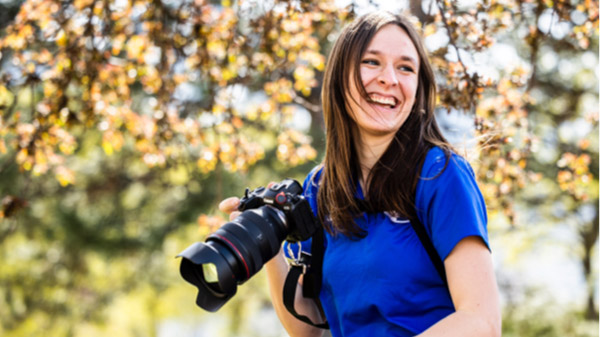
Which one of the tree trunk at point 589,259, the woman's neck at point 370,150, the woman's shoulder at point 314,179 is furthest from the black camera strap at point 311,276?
the tree trunk at point 589,259

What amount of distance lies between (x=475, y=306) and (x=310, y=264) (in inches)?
24.6

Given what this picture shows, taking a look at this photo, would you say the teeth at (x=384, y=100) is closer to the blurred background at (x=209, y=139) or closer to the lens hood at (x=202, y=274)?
the blurred background at (x=209, y=139)

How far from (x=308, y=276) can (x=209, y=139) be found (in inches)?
245

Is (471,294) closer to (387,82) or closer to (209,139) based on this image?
(387,82)

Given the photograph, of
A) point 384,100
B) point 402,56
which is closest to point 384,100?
point 384,100

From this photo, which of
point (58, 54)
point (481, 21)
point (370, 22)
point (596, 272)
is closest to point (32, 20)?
point (58, 54)

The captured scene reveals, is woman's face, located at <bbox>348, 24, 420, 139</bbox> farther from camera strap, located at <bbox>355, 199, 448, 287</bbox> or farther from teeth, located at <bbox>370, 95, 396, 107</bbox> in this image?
camera strap, located at <bbox>355, 199, 448, 287</bbox>

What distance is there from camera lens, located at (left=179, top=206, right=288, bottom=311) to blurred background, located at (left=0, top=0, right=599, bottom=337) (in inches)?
24.6

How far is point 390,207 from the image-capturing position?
1.87 m

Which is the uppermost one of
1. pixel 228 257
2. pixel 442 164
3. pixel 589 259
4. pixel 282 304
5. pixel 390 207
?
pixel 442 164

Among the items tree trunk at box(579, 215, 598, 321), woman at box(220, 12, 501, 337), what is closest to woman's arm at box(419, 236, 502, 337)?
woman at box(220, 12, 501, 337)

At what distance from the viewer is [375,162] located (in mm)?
2035

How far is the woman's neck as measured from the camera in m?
2.04

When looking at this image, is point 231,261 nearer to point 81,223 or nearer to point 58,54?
point 58,54
